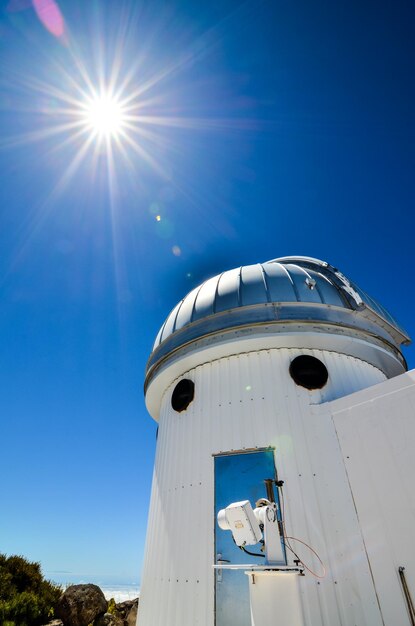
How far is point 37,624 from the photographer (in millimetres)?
7504

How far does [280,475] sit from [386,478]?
4.47ft

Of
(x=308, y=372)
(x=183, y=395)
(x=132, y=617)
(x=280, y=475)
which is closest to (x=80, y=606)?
(x=132, y=617)

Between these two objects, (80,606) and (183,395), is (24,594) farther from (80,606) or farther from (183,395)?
(183,395)

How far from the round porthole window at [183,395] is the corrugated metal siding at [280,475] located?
4.7 inches

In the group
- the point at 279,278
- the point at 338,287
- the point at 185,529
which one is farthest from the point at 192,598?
the point at 338,287

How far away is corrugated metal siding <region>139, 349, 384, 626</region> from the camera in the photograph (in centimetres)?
387

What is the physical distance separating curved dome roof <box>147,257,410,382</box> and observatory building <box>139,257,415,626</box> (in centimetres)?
3

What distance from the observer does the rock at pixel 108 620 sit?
24.8ft

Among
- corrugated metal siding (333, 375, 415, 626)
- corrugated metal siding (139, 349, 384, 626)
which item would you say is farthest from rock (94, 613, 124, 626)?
corrugated metal siding (333, 375, 415, 626)

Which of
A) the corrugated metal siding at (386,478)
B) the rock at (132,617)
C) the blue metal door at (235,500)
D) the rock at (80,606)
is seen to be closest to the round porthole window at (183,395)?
the blue metal door at (235,500)

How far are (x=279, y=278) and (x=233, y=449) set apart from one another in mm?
3199

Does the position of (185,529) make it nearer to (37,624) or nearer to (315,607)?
(315,607)

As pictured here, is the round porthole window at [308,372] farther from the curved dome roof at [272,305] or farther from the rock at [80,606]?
the rock at [80,606]

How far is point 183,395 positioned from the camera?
6.19 m
